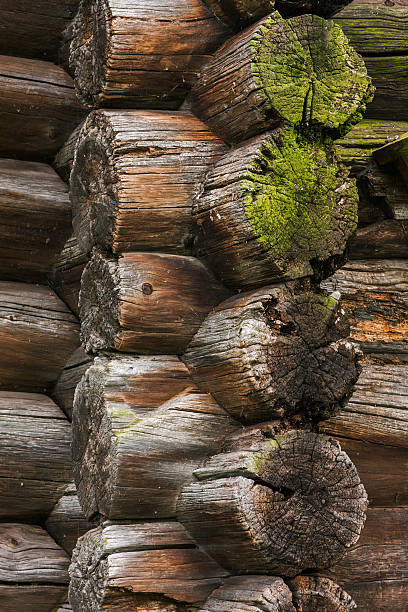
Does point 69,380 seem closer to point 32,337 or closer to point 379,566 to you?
point 32,337

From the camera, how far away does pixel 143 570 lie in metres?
2.55

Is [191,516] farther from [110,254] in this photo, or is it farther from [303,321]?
[110,254]

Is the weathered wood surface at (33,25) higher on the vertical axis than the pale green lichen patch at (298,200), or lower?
higher

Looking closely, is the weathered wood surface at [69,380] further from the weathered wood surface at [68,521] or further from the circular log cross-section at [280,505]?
the circular log cross-section at [280,505]

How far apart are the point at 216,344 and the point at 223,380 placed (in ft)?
0.36

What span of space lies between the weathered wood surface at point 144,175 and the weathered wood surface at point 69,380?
22.3 inches

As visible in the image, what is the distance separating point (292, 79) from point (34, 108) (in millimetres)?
1249

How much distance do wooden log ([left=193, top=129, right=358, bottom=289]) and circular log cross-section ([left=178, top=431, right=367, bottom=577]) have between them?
51 centimetres

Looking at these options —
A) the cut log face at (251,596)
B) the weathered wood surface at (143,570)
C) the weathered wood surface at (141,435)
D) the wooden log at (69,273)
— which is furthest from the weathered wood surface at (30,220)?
the cut log face at (251,596)

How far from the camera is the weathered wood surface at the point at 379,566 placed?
2.97 metres

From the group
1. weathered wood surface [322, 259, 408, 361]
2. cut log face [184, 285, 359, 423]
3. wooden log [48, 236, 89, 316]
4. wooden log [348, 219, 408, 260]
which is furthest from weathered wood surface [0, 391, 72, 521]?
wooden log [348, 219, 408, 260]

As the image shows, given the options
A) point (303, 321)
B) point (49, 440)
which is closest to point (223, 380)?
point (303, 321)

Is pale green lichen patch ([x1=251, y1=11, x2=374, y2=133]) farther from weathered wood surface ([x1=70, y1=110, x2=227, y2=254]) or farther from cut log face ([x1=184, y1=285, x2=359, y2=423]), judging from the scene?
cut log face ([x1=184, y1=285, x2=359, y2=423])

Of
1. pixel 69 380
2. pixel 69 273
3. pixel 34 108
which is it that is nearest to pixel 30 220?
pixel 69 273
